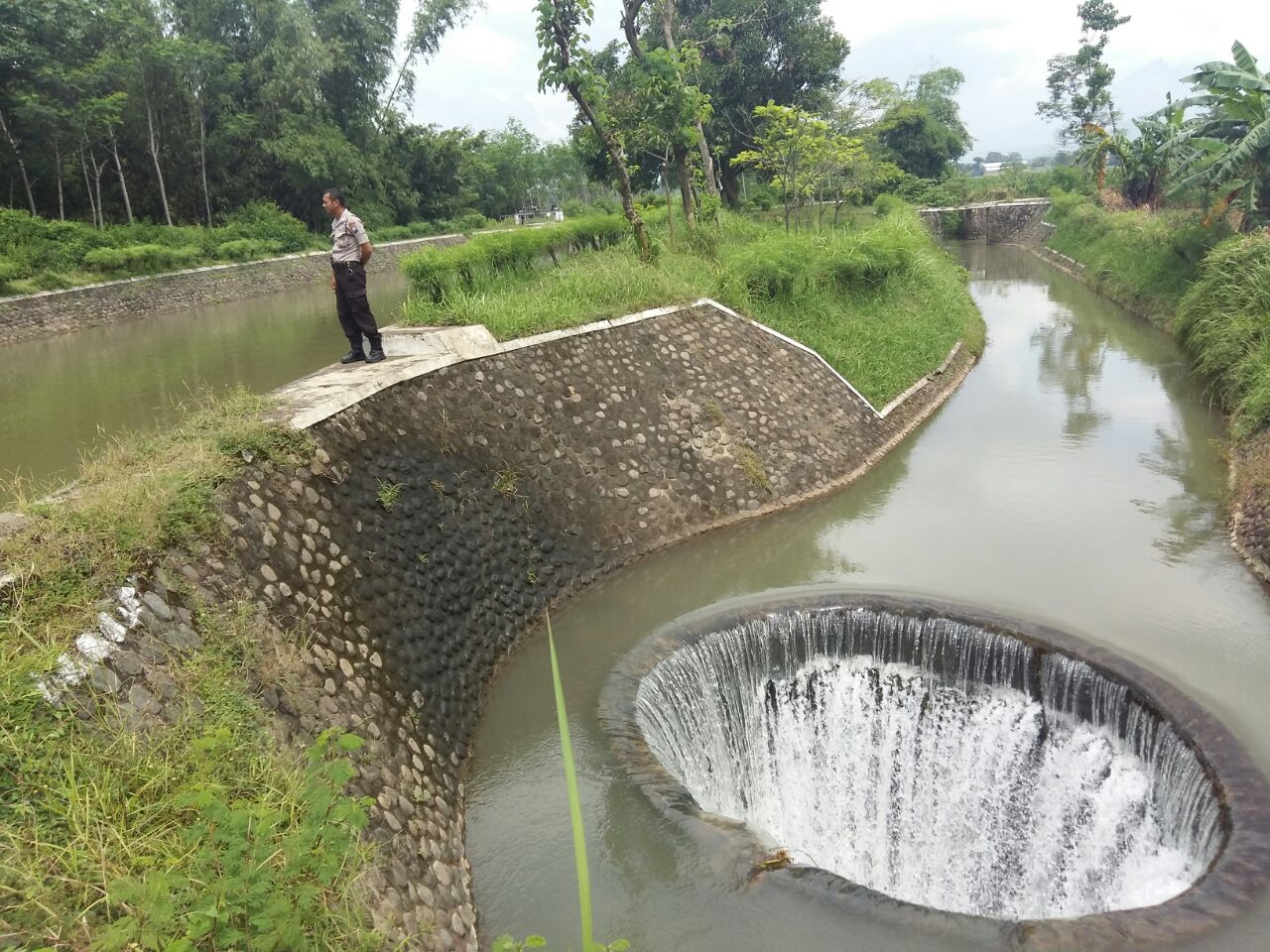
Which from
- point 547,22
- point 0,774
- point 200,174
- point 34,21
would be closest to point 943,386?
point 547,22

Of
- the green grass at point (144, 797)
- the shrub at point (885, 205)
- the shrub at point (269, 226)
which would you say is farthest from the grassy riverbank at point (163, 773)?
the shrub at point (885, 205)

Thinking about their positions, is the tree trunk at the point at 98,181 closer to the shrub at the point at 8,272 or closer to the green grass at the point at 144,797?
the shrub at the point at 8,272

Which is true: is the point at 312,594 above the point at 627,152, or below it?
below

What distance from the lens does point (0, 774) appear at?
9.59 ft

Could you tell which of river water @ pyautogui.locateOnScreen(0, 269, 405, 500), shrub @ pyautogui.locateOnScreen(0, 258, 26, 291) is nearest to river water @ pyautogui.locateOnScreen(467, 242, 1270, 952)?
river water @ pyautogui.locateOnScreen(0, 269, 405, 500)

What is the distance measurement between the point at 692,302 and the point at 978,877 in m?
7.02

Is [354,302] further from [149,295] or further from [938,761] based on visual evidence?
[149,295]

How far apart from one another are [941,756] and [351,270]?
5.79 metres

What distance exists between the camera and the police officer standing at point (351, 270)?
6.42m

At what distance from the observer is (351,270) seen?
6586 millimetres

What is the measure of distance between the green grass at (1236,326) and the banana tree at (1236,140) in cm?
109

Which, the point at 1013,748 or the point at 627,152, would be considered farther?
the point at 627,152

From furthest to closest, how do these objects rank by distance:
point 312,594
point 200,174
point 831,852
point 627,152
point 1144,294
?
point 200,174, point 627,152, point 1144,294, point 831,852, point 312,594

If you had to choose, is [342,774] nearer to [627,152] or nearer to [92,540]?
[92,540]
